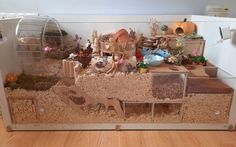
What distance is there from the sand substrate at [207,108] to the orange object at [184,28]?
18.9 inches

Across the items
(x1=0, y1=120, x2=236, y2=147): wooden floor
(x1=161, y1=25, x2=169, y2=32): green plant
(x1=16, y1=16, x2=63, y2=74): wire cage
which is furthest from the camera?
(x1=161, y1=25, x2=169, y2=32): green plant

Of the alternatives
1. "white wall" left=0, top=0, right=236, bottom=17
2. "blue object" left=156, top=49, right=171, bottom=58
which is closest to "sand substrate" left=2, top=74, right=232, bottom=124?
"blue object" left=156, top=49, right=171, bottom=58

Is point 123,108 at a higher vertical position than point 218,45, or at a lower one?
lower

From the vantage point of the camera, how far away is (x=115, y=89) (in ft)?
3.31

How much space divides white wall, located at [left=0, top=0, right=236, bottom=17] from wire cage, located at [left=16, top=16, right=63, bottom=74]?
200 millimetres

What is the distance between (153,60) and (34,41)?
26.3 inches

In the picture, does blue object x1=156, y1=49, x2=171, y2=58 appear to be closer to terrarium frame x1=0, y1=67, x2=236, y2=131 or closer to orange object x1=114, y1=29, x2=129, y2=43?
orange object x1=114, y1=29, x2=129, y2=43

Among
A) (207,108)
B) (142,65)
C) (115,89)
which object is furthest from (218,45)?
(115,89)

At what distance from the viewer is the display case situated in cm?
101

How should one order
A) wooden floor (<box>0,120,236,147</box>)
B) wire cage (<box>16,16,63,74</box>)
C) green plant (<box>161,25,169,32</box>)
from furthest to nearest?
green plant (<box>161,25,169,32</box>), wire cage (<box>16,16,63,74</box>), wooden floor (<box>0,120,236,147</box>)

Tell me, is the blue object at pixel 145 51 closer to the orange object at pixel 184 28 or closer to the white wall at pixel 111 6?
the orange object at pixel 184 28

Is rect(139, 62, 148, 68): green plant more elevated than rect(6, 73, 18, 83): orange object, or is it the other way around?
rect(139, 62, 148, 68): green plant

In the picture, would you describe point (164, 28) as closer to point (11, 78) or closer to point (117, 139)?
point (117, 139)

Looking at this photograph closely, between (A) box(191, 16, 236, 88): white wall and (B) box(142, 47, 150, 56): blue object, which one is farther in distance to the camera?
(B) box(142, 47, 150, 56): blue object
